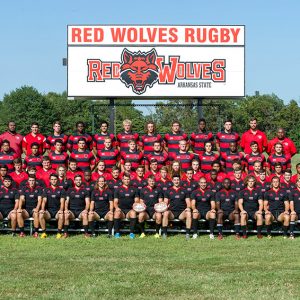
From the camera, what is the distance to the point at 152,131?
51.7 feet

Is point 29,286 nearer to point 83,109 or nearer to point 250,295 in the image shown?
point 250,295

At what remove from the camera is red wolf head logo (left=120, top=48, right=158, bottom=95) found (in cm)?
1853

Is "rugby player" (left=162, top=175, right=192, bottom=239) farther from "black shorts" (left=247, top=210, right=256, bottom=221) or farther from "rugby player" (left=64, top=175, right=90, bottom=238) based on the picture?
"rugby player" (left=64, top=175, right=90, bottom=238)

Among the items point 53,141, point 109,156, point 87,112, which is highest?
point 87,112

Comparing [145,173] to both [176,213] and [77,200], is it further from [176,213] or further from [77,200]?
[77,200]

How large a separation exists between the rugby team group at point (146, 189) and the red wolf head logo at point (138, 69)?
3.42 m

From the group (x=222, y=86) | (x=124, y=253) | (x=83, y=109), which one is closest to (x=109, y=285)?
(x=124, y=253)

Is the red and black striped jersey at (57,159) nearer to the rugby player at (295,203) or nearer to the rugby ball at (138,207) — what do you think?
the rugby ball at (138,207)

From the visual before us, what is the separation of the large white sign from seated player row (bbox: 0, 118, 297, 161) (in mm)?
2908

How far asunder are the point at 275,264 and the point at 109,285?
3085 mm

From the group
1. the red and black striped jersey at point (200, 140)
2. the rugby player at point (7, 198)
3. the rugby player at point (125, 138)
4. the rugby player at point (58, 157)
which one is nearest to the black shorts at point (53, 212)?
the rugby player at point (7, 198)

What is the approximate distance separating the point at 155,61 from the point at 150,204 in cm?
545

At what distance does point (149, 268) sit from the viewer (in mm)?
10516

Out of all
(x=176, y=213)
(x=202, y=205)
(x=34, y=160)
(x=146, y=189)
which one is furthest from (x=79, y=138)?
(x=202, y=205)
